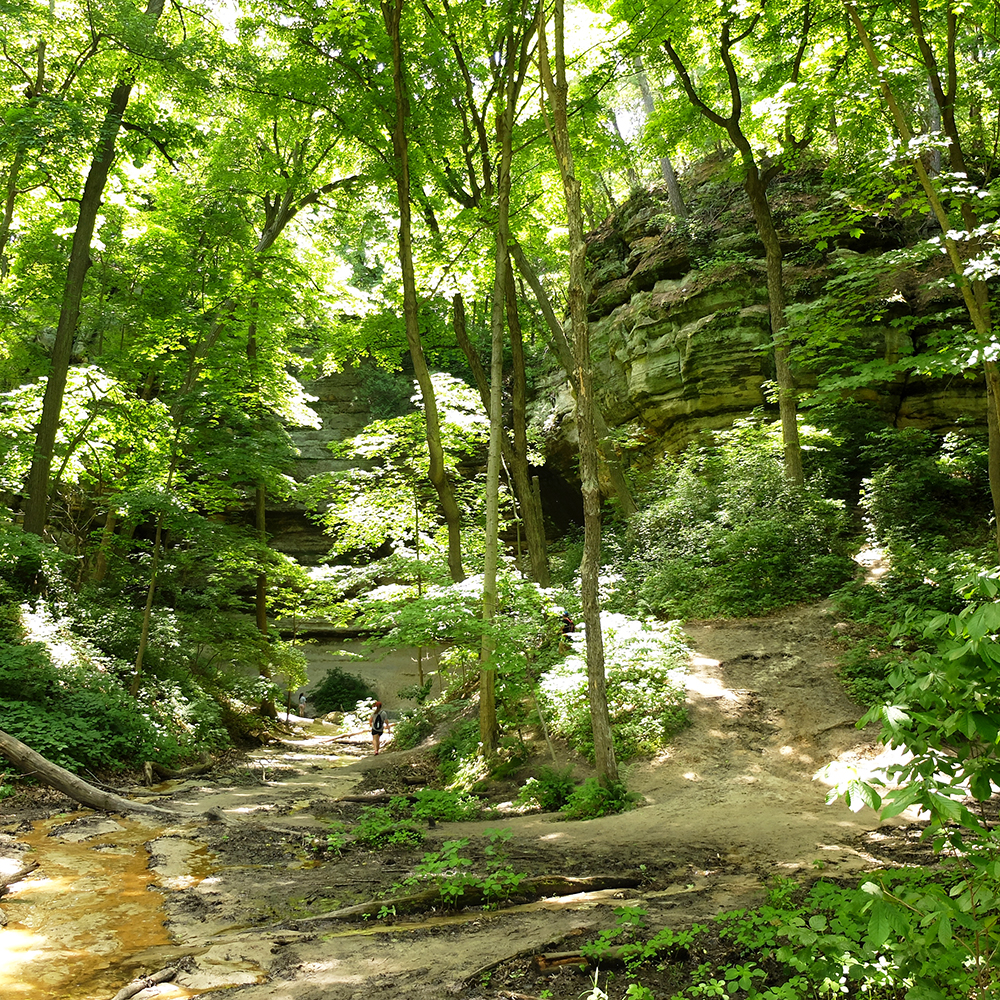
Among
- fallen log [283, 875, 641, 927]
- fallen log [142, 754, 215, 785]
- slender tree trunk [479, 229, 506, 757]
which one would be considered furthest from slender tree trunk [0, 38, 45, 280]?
fallen log [283, 875, 641, 927]

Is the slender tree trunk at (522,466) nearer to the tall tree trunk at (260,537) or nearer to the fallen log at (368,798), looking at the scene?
the fallen log at (368,798)

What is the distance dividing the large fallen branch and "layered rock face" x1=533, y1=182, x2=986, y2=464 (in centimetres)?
1107

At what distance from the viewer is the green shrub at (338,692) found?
25.2 m

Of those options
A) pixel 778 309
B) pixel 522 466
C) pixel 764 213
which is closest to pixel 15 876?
pixel 522 466

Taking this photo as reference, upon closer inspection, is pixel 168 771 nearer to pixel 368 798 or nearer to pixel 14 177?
pixel 368 798

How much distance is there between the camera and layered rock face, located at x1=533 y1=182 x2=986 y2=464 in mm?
15625

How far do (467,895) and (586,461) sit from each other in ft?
15.5

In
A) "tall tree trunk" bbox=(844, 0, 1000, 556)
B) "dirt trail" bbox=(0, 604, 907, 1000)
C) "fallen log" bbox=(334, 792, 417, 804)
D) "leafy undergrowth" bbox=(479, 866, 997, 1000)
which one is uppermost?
"tall tree trunk" bbox=(844, 0, 1000, 556)

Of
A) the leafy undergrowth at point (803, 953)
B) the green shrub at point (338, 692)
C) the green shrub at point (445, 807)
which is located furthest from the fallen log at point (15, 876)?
the green shrub at point (338, 692)

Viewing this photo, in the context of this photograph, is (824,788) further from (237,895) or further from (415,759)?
(415,759)

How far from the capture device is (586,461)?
782 cm

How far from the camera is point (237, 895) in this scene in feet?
16.6

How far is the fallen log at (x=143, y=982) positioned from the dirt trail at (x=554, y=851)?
6cm

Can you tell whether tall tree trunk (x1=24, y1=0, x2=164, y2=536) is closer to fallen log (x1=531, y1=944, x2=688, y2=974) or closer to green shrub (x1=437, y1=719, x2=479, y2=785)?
green shrub (x1=437, y1=719, x2=479, y2=785)
